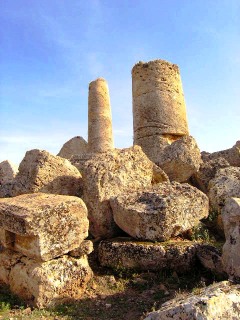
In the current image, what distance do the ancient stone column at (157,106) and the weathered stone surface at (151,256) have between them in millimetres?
4691

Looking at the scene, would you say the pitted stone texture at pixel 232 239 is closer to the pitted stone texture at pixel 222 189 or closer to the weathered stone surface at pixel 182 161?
the pitted stone texture at pixel 222 189

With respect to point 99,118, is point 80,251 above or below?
below

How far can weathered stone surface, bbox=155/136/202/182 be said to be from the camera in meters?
7.48

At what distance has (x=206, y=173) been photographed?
7.54 meters

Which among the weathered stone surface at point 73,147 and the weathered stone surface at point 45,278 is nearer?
the weathered stone surface at point 45,278

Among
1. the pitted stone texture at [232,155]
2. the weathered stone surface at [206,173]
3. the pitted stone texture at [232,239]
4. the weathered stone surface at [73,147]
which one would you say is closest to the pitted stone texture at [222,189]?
the weathered stone surface at [206,173]

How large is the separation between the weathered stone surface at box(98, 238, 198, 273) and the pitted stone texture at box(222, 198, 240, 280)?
782mm

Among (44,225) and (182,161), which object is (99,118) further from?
(44,225)

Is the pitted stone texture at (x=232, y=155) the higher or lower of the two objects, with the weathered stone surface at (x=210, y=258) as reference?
higher

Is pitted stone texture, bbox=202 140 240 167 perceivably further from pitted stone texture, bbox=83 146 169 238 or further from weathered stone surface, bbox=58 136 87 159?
weathered stone surface, bbox=58 136 87 159

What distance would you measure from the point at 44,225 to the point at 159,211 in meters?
1.65

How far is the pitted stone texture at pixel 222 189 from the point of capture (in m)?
6.12

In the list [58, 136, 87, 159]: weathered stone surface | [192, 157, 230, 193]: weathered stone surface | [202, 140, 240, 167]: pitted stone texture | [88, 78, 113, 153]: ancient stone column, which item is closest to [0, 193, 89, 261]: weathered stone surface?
[192, 157, 230, 193]: weathered stone surface

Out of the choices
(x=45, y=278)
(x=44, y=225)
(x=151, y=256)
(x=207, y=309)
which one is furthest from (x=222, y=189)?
(x=207, y=309)
